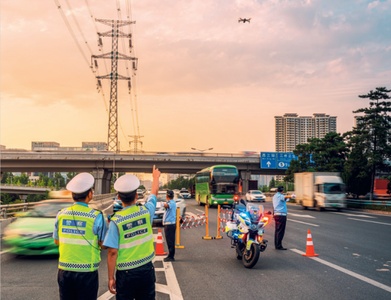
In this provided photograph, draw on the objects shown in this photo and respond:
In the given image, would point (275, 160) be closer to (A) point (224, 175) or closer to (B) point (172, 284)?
(A) point (224, 175)

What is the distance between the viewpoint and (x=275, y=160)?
61.2 meters

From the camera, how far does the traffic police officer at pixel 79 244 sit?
439 centimetres

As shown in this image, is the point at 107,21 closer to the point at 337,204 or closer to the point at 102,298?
the point at 337,204

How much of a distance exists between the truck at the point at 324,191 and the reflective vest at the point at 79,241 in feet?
106

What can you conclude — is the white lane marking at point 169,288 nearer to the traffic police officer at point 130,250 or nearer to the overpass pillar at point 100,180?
the traffic police officer at point 130,250

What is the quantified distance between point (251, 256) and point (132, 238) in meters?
6.15

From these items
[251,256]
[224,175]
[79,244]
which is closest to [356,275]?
[251,256]

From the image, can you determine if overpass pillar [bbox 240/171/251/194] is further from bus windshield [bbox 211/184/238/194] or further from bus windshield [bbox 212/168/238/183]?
bus windshield [bbox 211/184/238/194]

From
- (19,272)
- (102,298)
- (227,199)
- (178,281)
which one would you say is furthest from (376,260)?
(227,199)

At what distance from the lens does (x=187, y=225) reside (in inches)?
833

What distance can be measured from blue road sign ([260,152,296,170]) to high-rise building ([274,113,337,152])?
101090mm

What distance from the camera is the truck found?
3488 cm

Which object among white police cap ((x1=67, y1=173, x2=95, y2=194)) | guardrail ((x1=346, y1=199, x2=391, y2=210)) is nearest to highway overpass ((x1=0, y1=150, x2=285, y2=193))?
guardrail ((x1=346, y1=199, x2=391, y2=210))

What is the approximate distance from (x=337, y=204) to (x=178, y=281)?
28.7 m
